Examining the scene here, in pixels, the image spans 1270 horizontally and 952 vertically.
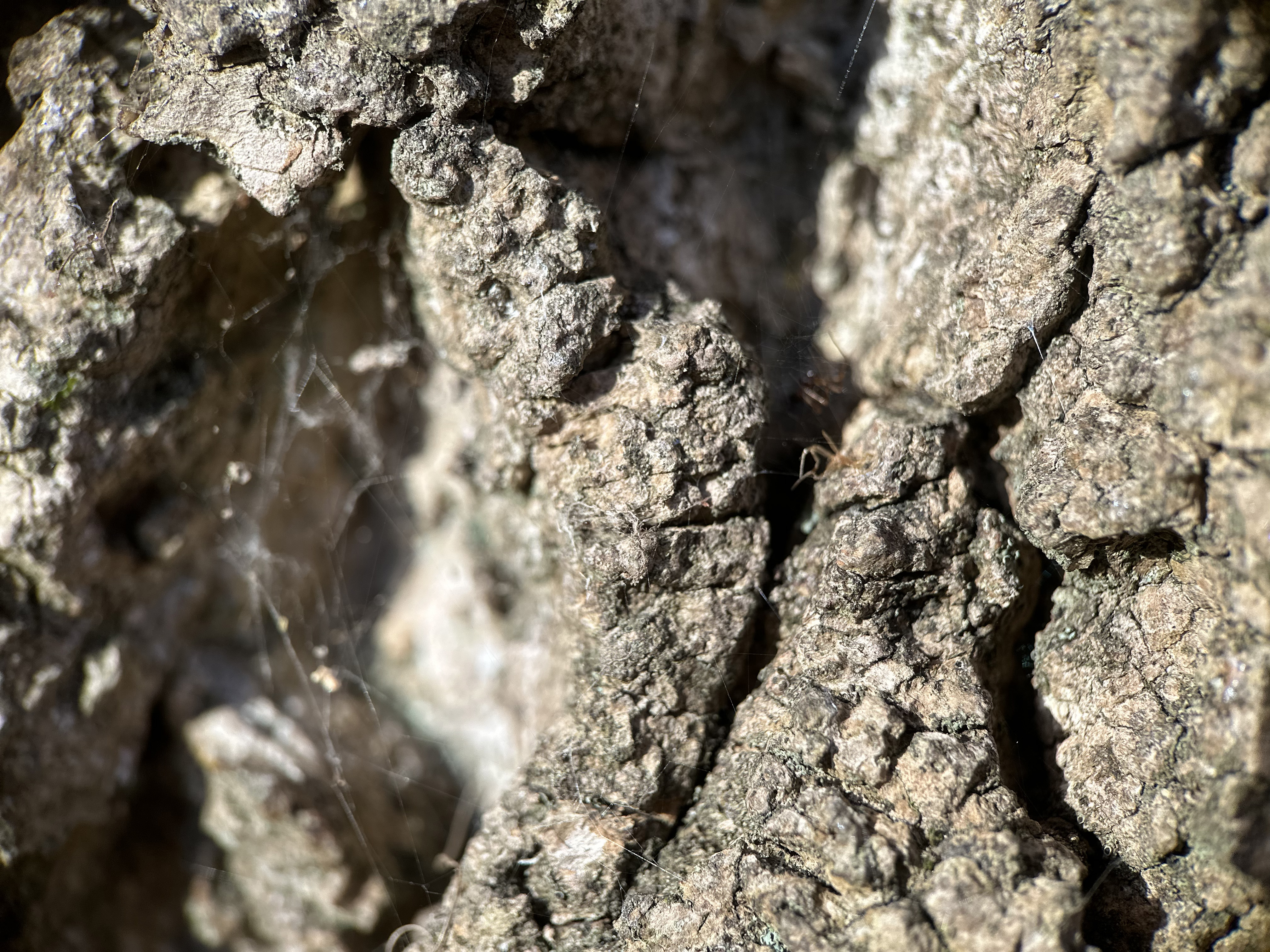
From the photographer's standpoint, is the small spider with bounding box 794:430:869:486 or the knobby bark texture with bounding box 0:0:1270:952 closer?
the knobby bark texture with bounding box 0:0:1270:952

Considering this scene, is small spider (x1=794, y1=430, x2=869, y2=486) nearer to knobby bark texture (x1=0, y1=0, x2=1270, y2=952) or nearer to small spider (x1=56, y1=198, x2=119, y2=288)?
knobby bark texture (x1=0, y1=0, x2=1270, y2=952)

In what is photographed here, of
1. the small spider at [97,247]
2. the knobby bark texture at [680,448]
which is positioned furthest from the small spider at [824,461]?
the small spider at [97,247]

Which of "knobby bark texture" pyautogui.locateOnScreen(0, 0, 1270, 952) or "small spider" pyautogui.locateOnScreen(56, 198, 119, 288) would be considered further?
"small spider" pyautogui.locateOnScreen(56, 198, 119, 288)

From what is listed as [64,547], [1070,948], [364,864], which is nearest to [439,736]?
[364,864]

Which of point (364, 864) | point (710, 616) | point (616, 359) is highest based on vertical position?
point (616, 359)

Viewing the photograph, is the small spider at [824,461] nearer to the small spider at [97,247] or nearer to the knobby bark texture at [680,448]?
the knobby bark texture at [680,448]

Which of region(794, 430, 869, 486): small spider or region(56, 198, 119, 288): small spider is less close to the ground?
region(794, 430, 869, 486): small spider

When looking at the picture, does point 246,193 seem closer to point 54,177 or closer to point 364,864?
point 54,177

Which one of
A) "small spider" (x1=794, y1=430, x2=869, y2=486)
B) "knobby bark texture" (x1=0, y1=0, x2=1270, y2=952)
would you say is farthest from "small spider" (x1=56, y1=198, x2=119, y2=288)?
"small spider" (x1=794, y1=430, x2=869, y2=486)
